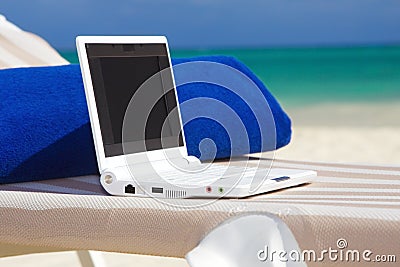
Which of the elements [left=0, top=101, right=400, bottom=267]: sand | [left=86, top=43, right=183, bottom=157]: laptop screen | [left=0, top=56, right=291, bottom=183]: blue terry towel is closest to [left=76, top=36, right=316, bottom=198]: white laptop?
[left=86, top=43, right=183, bottom=157]: laptop screen

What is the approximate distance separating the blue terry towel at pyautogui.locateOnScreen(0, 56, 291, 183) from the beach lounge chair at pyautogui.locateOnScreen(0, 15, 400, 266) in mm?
208

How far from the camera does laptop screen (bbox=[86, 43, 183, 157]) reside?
5.21 ft

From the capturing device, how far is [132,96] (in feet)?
5.46

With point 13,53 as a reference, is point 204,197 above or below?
below

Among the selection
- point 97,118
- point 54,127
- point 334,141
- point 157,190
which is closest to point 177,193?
point 157,190

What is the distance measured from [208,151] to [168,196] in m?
0.52

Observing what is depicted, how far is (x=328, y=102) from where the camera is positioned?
12984 mm

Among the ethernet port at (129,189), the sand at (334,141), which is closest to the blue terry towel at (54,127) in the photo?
the ethernet port at (129,189)

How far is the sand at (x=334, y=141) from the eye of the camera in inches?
115

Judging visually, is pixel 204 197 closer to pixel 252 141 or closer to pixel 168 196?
pixel 168 196

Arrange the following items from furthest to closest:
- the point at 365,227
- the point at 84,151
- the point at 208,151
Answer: the point at 208,151
the point at 84,151
the point at 365,227

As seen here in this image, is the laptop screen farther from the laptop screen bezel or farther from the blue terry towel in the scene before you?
the blue terry towel

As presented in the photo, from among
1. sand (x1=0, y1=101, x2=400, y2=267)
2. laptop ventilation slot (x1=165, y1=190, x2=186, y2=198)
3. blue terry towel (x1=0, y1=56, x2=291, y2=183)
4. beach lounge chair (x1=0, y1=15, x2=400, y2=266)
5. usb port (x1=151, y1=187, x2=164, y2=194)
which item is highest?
blue terry towel (x1=0, y1=56, x2=291, y2=183)

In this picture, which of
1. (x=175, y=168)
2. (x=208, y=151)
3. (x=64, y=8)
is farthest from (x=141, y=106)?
(x=64, y=8)
